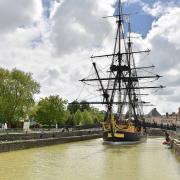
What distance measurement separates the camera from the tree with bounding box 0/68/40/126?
74.1 meters

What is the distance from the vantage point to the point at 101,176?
23688 mm

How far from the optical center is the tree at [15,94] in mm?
74062

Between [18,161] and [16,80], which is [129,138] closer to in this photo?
[16,80]

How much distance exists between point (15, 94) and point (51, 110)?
1369cm

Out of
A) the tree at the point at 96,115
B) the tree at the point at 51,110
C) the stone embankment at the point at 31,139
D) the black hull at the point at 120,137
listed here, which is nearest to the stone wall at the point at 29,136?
the stone embankment at the point at 31,139

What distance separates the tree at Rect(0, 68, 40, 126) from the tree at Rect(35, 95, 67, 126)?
36.7ft

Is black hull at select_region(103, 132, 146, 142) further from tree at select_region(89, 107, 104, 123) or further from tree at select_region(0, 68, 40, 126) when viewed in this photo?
tree at select_region(89, 107, 104, 123)

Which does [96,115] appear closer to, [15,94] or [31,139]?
[15,94]

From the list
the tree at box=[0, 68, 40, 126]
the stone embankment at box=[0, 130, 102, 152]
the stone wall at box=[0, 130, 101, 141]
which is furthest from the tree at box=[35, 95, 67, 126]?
the stone wall at box=[0, 130, 101, 141]

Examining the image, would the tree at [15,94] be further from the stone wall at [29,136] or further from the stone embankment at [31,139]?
the stone wall at [29,136]

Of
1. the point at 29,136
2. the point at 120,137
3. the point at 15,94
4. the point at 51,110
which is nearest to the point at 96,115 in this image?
the point at 51,110

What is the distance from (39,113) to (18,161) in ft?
188

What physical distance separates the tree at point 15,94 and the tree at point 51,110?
1118cm

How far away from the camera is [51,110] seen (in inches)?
3433
